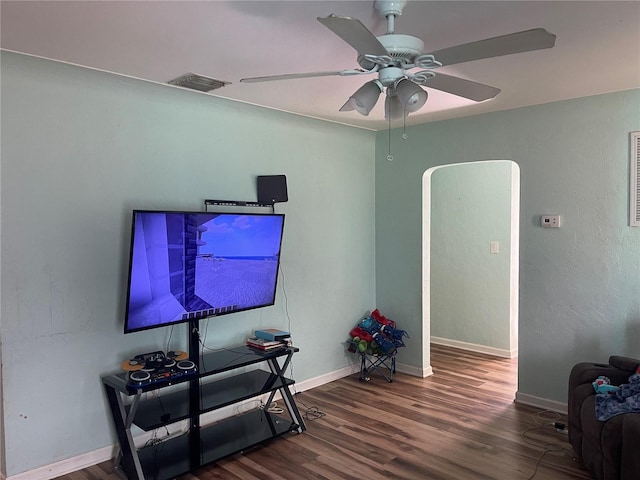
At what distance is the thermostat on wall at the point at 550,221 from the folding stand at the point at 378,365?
170 cm

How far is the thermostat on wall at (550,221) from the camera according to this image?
3678 mm

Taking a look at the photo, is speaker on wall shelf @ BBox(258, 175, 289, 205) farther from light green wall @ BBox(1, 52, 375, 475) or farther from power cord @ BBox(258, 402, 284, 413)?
power cord @ BBox(258, 402, 284, 413)

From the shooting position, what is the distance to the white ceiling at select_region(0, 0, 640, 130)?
6.62 feet

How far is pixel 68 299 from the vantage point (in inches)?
111

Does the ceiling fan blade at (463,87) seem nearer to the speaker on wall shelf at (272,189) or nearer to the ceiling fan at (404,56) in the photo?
the ceiling fan at (404,56)

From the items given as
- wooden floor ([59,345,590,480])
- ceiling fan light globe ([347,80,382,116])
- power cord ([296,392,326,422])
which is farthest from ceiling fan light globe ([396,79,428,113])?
power cord ([296,392,326,422])

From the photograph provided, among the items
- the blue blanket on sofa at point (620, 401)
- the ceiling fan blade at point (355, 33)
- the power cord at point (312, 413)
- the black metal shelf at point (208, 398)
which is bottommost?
the power cord at point (312, 413)

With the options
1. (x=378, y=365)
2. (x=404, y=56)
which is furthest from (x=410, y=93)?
(x=378, y=365)

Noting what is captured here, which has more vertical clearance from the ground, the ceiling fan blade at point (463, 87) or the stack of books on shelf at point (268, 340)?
the ceiling fan blade at point (463, 87)

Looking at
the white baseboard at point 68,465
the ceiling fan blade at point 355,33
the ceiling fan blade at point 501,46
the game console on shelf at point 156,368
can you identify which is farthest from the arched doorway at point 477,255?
the white baseboard at point 68,465

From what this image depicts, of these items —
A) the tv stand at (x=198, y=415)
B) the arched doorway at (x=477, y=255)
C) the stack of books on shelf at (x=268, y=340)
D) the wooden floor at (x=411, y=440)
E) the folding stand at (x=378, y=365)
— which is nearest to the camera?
the tv stand at (x=198, y=415)

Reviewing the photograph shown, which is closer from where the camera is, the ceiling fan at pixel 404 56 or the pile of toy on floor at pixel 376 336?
the ceiling fan at pixel 404 56

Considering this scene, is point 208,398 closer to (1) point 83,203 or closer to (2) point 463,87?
(1) point 83,203

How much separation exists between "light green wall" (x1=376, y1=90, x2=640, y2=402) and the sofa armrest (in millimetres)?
1196
